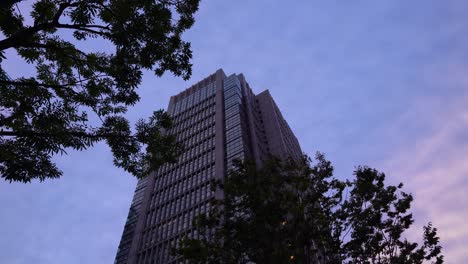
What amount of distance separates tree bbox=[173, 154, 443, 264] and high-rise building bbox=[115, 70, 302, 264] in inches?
1613

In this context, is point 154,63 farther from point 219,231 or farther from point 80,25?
point 219,231

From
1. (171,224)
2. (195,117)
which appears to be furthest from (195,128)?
(171,224)

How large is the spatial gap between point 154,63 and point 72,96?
2.57 m

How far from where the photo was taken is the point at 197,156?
252ft

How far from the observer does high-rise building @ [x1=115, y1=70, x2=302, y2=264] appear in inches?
2520

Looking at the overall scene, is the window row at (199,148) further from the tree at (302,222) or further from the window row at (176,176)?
the tree at (302,222)

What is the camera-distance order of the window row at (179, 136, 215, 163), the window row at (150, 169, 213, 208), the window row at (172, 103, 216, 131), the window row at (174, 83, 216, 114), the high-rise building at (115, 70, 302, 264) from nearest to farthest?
the high-rise building at (115, 70, 302, 264)
the window row at (150, 169, 213, 208)
the window row at (179, 136, 215, 163)
the window row at (172, 103, 216, 131)
the window row at (174, 83, 216, 114)

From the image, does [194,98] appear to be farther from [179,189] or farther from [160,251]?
[160,251]

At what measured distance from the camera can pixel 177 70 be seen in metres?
11.0

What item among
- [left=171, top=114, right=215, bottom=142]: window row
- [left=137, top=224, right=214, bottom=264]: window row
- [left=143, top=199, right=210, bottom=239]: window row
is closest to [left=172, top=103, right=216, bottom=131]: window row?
[left=171, top=114, right=215, bottom=142]: window row

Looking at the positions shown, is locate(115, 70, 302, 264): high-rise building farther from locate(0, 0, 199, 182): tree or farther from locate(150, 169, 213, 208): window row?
locate(0, 0, 199, 182): tree

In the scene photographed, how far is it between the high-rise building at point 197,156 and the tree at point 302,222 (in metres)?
41.0

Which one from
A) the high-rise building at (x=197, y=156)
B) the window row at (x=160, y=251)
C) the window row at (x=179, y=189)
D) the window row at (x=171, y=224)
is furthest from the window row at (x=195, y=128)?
the window row at (x=160, y=251)

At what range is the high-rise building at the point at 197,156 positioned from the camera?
64000mm
